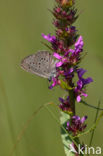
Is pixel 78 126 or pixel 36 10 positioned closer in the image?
pixel 78 126

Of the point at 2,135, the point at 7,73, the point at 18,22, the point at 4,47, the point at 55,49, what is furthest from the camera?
the point at 18,22

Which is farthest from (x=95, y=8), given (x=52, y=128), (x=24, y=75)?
(x=52, y=128)

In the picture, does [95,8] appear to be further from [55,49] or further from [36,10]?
[55,49]

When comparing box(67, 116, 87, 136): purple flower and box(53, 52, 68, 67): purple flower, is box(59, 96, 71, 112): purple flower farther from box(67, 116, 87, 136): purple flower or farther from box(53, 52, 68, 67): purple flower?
box(53, 52, 68, 67): purple flower

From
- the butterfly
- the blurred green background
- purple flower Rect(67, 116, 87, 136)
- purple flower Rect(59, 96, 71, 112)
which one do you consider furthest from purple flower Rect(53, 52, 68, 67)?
the blurred green background

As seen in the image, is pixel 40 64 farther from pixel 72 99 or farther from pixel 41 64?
pixel 72 99

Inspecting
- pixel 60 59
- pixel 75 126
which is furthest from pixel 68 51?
pixel 75 126
